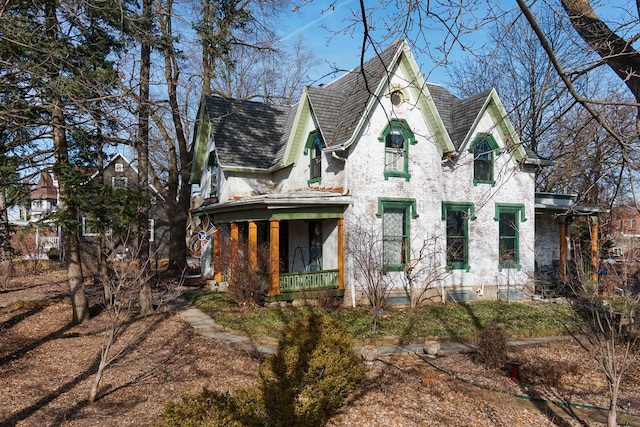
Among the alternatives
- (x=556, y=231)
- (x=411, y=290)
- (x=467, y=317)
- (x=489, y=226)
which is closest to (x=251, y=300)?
(x=411, y=290)

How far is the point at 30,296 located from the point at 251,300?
8.84 m

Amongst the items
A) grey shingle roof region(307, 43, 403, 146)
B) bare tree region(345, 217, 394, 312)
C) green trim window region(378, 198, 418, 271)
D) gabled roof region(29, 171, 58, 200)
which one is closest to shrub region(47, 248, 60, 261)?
gabled roof region(29, 171, 58, 200)

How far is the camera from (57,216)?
10.7 meters

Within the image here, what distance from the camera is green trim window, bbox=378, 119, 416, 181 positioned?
14.7 m

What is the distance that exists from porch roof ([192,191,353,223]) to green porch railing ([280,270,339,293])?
1.70m

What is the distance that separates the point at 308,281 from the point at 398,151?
490 centimetres

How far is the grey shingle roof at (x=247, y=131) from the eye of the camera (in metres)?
17.9

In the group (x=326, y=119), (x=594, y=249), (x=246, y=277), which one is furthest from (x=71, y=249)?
(x=594, y=249)

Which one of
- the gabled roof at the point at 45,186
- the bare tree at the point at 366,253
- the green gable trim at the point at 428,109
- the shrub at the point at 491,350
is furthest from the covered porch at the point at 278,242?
the shrub at the point at 491,350

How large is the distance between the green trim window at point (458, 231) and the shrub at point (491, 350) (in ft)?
23.2

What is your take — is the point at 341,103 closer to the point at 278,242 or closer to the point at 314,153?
the point at 314,153

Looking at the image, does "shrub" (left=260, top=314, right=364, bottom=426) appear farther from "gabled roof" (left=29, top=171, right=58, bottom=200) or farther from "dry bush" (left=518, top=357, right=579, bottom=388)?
"gabled roof" (left=29, top=171, right=58, bottom=200)

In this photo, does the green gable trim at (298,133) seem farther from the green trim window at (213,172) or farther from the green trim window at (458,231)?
the green trim window at (458,231)

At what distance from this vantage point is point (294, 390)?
573 centimetres
